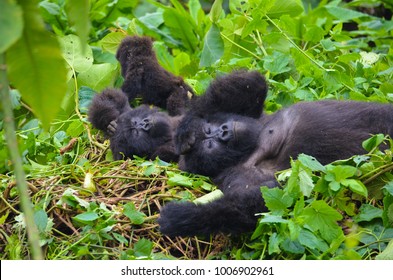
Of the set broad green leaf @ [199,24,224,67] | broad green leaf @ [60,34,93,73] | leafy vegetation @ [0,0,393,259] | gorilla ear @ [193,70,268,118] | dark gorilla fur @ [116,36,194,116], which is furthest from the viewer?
broad green leaf @ [60,34,93,73]

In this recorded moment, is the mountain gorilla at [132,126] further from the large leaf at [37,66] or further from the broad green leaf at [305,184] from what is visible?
the large leaf at [37,66]

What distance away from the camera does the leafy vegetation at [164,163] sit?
62.9 inches

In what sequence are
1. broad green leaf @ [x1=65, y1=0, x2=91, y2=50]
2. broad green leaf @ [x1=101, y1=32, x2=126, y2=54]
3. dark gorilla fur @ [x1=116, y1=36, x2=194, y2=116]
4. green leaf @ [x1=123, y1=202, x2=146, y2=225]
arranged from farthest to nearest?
1. broad green leaf @ [x1=101, y1=32, x2=126, y2=54]
2. dark gorilla fur @ [x1=116, y1=36, x2=194, y2=116]
3. green leaf @ [x1=123, y1=202, x2=146, y2=225]
4. broad green leaf @ [x1=65, y1=0, x2=91, y2=50]

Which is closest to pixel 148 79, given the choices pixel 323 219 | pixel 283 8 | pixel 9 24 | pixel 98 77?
pixel 98 77

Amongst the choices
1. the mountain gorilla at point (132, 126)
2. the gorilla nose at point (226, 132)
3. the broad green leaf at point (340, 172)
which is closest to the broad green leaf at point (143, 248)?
the broad green leaf at point (340, 172)

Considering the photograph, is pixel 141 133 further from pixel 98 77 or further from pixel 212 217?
pixel 212 217

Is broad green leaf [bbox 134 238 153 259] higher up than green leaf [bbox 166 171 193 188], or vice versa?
broad green leaf [bbox 134 238 153 259]

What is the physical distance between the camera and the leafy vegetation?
1599 mm

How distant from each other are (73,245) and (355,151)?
1.26m

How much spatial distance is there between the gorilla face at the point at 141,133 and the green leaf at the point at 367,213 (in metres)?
1.55

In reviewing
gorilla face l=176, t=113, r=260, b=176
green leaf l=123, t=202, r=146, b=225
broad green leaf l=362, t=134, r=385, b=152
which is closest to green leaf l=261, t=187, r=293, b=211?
broad green leaf l=362, t=134, r=385, b=152

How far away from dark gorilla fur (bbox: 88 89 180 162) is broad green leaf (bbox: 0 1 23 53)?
294 centimetres

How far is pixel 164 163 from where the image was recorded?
13.3 feet

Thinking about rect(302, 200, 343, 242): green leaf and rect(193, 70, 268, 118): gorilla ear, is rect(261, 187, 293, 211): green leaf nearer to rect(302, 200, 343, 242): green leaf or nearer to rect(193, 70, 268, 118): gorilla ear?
rect(302, 200, 343, 242): green leaf
